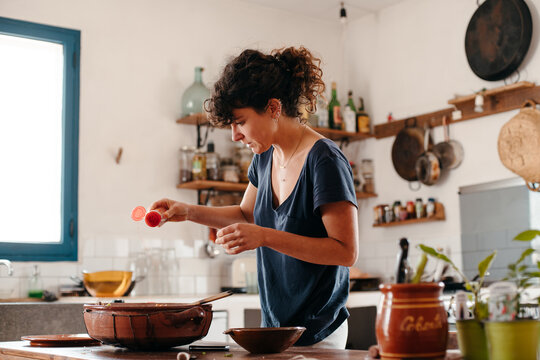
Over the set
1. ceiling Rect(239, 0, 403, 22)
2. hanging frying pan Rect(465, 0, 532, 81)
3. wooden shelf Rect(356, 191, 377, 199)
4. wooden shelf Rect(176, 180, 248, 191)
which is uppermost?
ceiling Rect(239, 0, 403, 22)

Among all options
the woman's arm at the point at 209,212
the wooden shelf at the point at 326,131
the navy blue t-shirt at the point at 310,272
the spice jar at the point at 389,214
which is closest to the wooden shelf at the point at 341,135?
the wooden shelf at the point at 326,131

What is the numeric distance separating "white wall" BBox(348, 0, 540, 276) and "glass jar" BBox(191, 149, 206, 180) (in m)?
1.48

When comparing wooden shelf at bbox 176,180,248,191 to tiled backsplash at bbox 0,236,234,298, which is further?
wooden shelf at bbox 176,180,248,191

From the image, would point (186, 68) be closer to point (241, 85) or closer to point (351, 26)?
point (351, 26)

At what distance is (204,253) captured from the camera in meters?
4.68

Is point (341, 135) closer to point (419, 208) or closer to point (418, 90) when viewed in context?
point (418, 90)

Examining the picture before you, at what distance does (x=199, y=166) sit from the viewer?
450 centimetres

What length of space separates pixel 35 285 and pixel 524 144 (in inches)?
119

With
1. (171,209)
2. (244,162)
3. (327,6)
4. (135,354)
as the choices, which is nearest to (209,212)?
(171,209)

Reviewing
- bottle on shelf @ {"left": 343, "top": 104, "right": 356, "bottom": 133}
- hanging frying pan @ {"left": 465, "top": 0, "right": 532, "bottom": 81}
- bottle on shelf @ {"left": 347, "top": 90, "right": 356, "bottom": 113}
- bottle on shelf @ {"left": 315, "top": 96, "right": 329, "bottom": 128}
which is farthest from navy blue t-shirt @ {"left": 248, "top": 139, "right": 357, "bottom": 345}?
bottle on shelf @ {"left": 347, "top": 90, "right": 356, "bottom": 113}

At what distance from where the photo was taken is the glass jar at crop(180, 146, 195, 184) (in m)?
4.57

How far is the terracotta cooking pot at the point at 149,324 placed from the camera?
1.55 metres

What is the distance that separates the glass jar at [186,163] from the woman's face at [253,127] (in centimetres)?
262

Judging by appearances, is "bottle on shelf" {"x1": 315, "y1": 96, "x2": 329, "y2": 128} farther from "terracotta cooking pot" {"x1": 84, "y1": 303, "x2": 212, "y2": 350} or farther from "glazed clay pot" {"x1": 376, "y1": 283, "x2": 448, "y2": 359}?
"glazed clay pot" {"x1": 376, "y1": 283, "x2": 448, "y2": 359}
